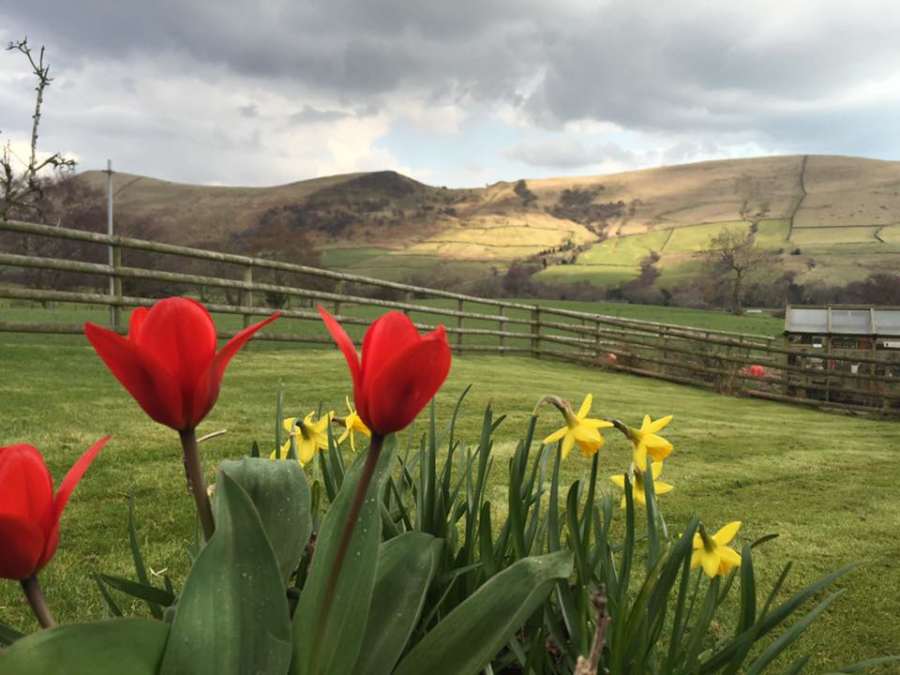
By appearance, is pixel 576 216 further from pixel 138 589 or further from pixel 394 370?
pixel 394 370

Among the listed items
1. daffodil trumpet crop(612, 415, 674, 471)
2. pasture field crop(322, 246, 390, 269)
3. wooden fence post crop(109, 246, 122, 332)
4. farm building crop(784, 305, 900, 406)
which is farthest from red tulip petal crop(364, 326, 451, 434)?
pasture field crop(322, 246, 390, 269)

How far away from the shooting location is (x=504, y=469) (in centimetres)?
348

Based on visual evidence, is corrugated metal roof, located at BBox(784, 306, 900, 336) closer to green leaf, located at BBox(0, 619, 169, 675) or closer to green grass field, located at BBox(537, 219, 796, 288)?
green leaf, located at BBox(0, 619, 169, 675)

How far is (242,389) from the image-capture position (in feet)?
17.8

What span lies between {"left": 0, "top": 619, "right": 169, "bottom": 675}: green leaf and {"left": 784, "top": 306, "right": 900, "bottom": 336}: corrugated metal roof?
13.1 meters

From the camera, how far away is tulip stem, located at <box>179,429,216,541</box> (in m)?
0.53

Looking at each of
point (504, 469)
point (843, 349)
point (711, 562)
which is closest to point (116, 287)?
point (504, 469)

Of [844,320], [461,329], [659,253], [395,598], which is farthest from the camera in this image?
[659,253]

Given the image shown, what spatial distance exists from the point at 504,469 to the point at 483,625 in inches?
115

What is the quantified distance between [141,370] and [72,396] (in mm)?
4801

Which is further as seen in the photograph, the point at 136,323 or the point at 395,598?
the point at 395,598

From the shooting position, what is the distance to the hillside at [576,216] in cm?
5278

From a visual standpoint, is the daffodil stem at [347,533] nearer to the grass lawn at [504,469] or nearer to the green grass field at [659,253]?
the grass lawn at [504,469]

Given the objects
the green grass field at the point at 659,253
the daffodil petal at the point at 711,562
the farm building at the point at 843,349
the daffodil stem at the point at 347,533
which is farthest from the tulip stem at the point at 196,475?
the green grass field at the point at 659,253
